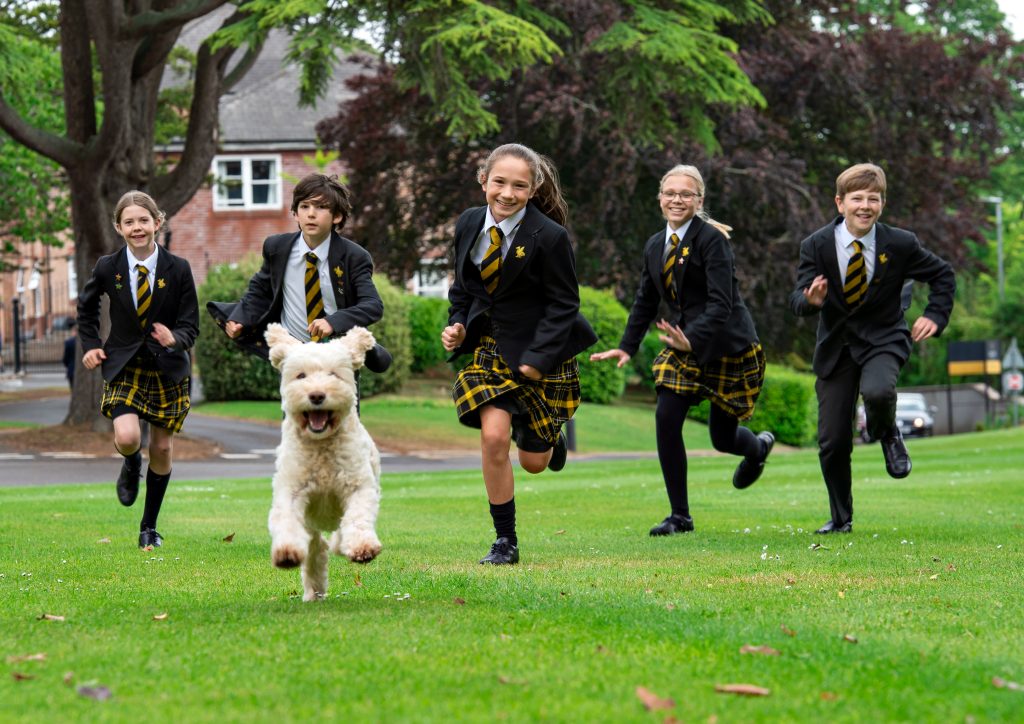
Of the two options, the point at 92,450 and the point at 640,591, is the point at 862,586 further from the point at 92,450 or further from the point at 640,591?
the point at 92,450

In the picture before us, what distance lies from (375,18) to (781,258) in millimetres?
17616

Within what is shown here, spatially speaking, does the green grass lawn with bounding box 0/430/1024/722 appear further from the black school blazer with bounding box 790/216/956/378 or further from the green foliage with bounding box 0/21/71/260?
the green foliage with bounding box 0/21/71/260

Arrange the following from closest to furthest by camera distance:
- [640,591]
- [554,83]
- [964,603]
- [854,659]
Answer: [854,659] → [964,603] → [640,591] → [554,83]

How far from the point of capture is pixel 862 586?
660 centimetres

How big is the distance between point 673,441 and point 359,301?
271cm

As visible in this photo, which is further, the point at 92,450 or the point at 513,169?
the point at 92,450

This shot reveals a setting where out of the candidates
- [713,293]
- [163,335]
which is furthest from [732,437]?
[163,335]

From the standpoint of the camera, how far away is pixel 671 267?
30.2 ft

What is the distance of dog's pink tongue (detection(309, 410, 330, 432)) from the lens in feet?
20.0

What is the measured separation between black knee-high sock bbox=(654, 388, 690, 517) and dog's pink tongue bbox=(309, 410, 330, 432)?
3664 mm

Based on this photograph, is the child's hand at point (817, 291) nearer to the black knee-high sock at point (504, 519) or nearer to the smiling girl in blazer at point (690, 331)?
the smiling girl in blazer at point (690, 331)

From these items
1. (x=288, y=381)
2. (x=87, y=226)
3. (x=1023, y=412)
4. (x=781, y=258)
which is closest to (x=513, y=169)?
(x=288, y=381)

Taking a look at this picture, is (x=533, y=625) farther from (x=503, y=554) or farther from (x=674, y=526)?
(x=674, y=526)

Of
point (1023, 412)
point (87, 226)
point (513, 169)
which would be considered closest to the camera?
point (513, 169)
